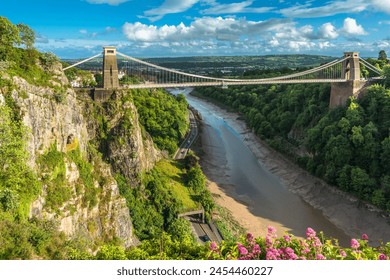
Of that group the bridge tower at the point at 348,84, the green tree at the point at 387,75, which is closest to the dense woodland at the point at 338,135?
the green tree at the point at 387,75

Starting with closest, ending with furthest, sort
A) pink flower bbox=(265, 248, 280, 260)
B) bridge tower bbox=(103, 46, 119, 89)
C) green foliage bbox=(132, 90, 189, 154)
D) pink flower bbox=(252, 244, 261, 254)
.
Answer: pink flower bbox=(265, 248, 280, 260) → pink flower bbox=(252, 244, 261, 254) → bridge tower bbox=(103, 46, 119, 89) → green foliage bbox=(132, 90, 189, 154)

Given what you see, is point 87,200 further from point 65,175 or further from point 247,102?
point 247,102

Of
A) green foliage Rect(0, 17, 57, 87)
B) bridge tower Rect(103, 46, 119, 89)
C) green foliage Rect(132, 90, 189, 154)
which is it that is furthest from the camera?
green foliage Rect(132, 90, 189, 154)

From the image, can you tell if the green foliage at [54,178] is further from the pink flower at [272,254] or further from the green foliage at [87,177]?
the pink flower at [272,254]

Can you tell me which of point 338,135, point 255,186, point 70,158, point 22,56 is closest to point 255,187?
point 255,186

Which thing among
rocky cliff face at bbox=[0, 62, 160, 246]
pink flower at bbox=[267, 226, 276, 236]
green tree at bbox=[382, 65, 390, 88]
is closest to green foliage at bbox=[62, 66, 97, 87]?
rocky cliff face at bbox=[0, 62, 160, 246]

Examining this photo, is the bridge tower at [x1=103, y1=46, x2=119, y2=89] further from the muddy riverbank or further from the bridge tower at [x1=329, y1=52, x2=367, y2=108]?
the bridge tower at [x1=329, y1=52, x2=367, y2=108]

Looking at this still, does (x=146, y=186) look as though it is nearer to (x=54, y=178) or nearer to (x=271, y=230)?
(x=54, y=178)
